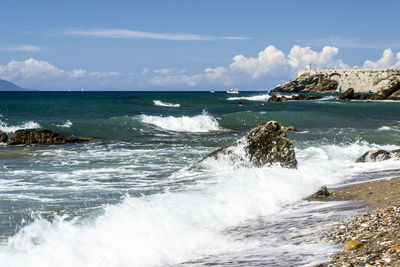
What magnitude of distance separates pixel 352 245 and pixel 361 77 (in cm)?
12976

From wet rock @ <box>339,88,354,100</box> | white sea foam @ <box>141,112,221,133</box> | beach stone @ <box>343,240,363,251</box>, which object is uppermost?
wet rock @ <box>339,88,354,100</box>

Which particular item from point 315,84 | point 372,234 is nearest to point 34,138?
point 372,234

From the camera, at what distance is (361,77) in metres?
127

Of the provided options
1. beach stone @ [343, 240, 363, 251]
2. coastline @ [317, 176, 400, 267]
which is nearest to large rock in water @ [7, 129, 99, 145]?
coastline @ [317, 176, 400, 267]

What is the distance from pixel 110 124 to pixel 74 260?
24.9m

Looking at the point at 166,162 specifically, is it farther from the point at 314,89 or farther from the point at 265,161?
the point at 314,89

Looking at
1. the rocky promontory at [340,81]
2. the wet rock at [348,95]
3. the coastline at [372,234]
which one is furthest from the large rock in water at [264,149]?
the rocky promontory at [340,81]

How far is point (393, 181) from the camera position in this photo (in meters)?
9.94

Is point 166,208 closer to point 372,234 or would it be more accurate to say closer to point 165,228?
point 165,228

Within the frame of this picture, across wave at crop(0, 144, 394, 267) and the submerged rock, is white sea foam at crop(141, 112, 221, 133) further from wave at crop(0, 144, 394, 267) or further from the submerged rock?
wave at crop(0, 144, 394, 267)

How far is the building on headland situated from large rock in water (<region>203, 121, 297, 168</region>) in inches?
4524

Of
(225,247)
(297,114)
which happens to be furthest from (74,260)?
(297,114)

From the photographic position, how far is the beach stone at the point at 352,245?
206 inches

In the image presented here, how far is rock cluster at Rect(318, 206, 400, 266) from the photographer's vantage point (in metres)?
4.68
